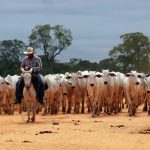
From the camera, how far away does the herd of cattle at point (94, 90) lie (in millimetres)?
26000

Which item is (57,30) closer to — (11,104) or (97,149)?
(11,104)

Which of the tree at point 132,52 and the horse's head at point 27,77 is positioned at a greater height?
the tree at point 132,52

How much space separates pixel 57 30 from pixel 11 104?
41138 mm

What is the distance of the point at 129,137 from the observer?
16234mm

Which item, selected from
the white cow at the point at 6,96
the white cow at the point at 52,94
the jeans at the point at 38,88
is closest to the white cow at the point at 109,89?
the white cow at the point at 52,94

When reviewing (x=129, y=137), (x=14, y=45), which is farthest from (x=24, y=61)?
(x=14, y=45)

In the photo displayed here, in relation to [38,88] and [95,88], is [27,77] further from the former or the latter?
[95,88]

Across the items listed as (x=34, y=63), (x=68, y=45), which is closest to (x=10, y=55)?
(x=68, y=45)

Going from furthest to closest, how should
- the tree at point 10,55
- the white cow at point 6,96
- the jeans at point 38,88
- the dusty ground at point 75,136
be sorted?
1. the tree at point 10,55
2. the white cow at point 6,96
3. the jeans at point 38,88
4. the dusty ground at point 75,136

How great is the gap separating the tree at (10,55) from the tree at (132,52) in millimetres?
10583

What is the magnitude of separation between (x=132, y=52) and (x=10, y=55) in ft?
43.7

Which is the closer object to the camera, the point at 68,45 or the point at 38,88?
the point at 38,88

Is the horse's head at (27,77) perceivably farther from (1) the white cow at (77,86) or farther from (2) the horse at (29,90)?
(1) the white cow at (77,86)

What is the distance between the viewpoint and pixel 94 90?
84.6 ft
